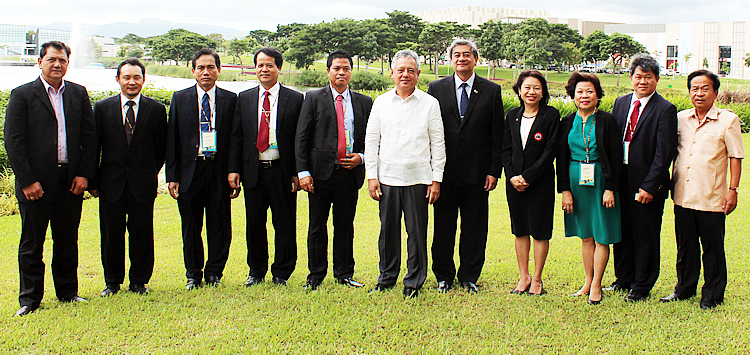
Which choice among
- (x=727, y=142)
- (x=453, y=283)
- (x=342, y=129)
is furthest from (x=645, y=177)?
(x=342, y=129)

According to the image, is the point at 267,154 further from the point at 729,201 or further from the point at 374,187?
the point at 729,201

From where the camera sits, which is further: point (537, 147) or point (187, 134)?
point (187, 134)

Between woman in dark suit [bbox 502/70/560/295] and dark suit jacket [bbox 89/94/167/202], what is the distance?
2.65 metres

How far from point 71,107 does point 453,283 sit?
10.1ft

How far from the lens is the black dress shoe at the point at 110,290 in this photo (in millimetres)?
3978

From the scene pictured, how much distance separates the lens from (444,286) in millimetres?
4176

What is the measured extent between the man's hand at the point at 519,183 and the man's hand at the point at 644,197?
0.76 metres

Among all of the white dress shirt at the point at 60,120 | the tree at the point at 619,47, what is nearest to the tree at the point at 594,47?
the tree at the point at 619,47

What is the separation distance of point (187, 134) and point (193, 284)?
3.81 feet

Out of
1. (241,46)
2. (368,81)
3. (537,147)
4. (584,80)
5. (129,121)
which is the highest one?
(241,46)

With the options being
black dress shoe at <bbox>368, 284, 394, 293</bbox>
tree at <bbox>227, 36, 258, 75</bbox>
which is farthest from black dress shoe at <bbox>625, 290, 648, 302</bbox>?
tree at <bbox>227, 36, 258, 75</bbox>

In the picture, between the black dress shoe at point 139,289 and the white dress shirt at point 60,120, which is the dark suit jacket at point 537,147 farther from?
the white dress shirt at point 60,120

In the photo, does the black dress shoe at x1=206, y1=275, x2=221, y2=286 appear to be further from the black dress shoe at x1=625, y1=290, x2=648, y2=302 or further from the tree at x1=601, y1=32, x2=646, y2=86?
the tree at x1=601, y1=32, x2=646, y2=86

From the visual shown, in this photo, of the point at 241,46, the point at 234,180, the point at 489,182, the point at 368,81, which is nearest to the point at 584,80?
the point at 489,182
